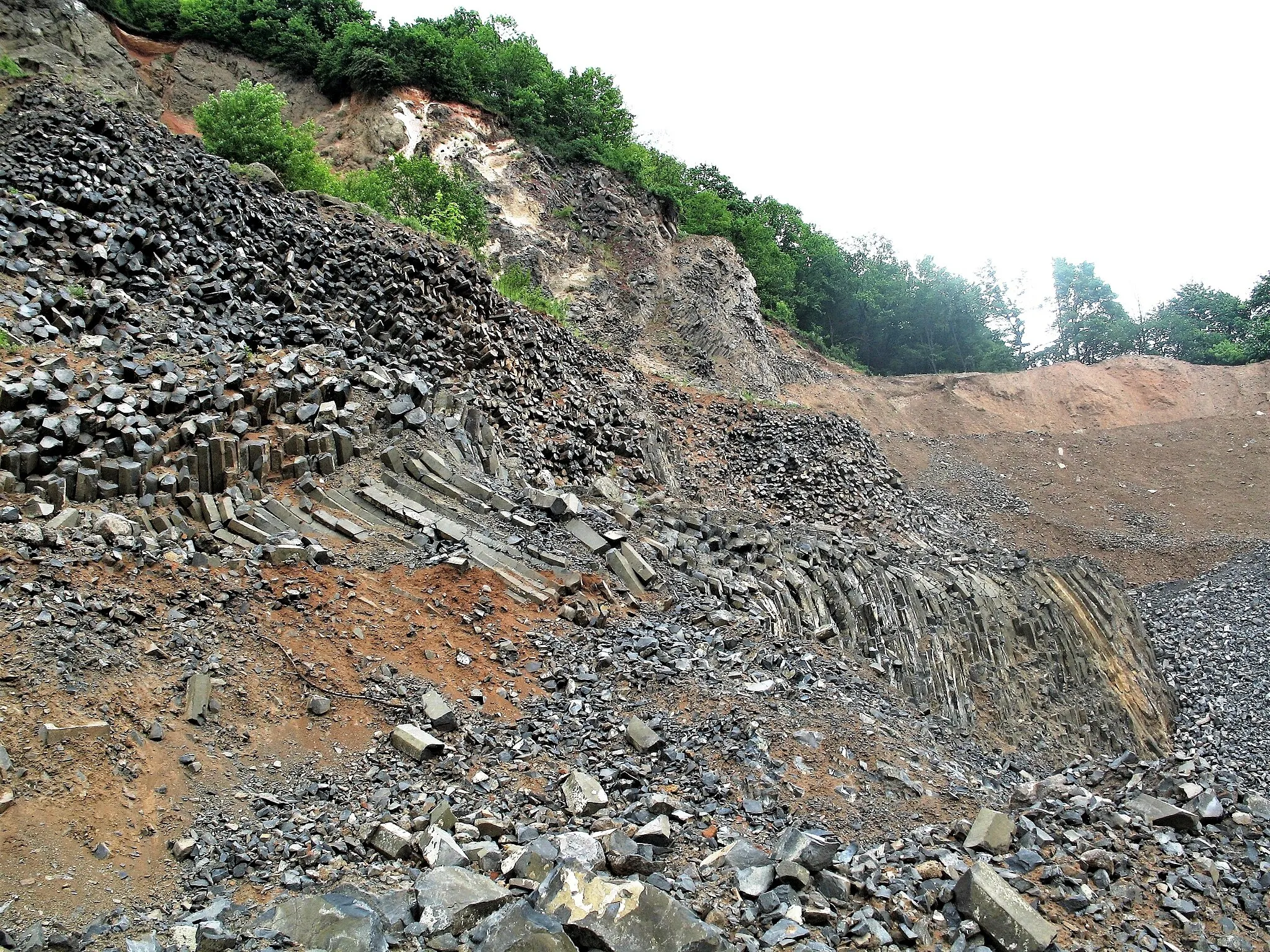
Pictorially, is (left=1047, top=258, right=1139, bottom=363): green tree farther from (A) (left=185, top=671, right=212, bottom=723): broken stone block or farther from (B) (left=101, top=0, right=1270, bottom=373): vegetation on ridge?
(A) (left=185, top=671, right=212, bottom=723): broken stone block

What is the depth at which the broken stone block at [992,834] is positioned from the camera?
5.99 meters

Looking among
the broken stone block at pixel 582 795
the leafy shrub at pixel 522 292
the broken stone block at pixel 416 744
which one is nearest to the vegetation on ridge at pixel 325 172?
the leafy shrub at pixel 522 292

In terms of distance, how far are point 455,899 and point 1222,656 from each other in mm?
19737

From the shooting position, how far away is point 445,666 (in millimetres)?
8359

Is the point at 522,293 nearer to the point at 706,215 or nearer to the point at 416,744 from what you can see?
the point at 416,744

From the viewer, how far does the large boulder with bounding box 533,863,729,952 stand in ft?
14.4

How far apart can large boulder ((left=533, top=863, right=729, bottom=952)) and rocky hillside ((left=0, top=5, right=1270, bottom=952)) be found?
2 centimetres

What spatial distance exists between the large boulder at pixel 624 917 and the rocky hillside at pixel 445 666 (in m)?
0.02

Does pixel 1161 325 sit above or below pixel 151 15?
above

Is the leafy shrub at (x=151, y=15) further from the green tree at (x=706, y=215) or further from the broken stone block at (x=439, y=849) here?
the broken stone block at (x=439, y=849)

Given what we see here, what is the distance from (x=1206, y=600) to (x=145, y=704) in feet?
78.8

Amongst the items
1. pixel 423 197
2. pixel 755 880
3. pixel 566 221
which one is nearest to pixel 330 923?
pixel 755 880

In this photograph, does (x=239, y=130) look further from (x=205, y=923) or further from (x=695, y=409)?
(x=205, y=923)

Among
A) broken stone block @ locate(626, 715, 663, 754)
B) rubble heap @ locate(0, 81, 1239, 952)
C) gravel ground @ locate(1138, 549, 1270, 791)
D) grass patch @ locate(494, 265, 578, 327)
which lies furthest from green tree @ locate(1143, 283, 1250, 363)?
broken stone block @ locate(626, 715, 663, 754)
